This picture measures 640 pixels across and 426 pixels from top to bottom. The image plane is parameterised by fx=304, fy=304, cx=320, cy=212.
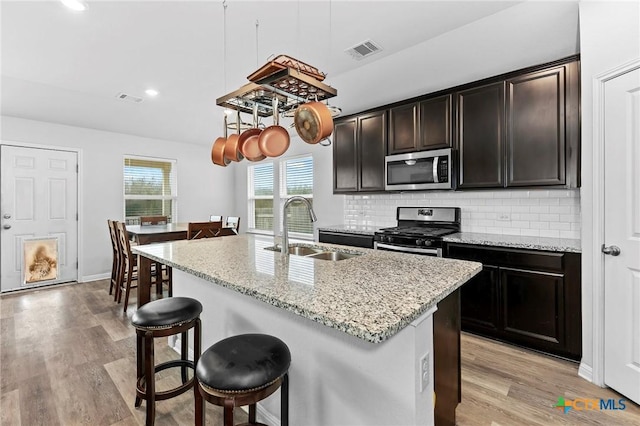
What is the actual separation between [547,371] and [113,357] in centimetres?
332

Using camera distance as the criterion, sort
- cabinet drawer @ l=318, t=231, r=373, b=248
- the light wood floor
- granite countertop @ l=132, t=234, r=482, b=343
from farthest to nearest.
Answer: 1. cabinet drawer @ l=318, t=231, r=373, b=248
2. the light wood floor
3. granite countertop @ l=132, t=234, r=482, b=343

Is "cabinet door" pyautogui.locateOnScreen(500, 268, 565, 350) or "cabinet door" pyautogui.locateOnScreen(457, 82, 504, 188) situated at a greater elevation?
"cabinet door" pyautogui.locateOnScreen(457, 82, 504, 188)

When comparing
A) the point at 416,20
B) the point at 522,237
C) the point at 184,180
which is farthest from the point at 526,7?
the point at 184,180

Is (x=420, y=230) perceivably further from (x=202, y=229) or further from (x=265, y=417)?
(x=202, y=229)

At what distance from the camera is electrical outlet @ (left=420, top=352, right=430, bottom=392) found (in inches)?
42.4

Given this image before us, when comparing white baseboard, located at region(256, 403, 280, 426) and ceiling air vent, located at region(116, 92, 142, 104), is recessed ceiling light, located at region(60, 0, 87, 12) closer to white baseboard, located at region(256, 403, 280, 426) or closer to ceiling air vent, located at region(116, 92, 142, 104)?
ceiling air vent, located at region(116, 92, 142, 104)

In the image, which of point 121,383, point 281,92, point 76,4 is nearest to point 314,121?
point 281,92

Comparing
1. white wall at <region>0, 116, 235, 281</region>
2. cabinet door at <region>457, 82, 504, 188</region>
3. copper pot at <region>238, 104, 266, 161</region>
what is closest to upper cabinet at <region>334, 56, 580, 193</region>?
cabinet door at <region>457, 82, 504, 188</region>

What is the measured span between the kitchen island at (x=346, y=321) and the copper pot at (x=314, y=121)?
71 cm

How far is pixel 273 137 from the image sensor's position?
185 centimetres

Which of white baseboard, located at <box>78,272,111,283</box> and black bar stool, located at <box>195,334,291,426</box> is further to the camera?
white baseboard, located at <box>78,272,111,283</box>

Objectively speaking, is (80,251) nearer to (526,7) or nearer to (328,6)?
(328,6)

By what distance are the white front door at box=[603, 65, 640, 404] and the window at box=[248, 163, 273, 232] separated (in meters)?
4.91

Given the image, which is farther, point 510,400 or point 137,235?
point 137,235
